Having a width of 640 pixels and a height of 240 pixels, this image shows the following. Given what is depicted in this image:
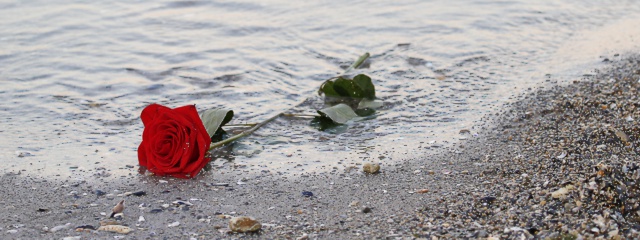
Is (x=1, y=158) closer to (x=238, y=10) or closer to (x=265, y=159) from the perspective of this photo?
(x=265, y=159)

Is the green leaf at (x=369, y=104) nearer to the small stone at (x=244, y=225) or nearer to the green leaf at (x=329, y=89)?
the green leaf at (x=329, y=89)

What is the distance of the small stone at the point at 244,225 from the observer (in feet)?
10.9

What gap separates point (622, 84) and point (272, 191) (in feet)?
9.20

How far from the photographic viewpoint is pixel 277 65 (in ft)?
21.8

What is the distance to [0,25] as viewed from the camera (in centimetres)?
765

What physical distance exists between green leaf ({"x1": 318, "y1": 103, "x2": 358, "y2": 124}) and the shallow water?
84 millimetres

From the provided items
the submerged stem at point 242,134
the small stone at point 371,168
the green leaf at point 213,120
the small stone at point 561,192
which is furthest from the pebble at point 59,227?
the small stone at point 561,192

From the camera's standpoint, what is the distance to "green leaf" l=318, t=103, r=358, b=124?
16.4ft

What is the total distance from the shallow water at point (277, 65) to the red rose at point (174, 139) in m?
0.35

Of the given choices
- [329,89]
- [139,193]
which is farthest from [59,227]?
[329,89]

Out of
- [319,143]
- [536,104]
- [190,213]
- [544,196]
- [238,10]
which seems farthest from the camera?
[238,10]

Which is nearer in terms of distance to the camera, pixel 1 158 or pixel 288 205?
pixel 288 205

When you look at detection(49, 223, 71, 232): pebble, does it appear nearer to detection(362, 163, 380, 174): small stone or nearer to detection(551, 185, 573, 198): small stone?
detection(362, 163, 380, 174): small stone

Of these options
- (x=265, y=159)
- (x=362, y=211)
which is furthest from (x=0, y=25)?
(x=362, y=211)
